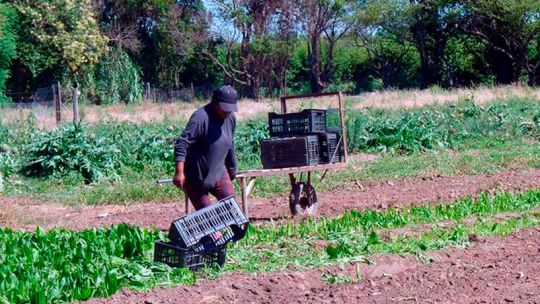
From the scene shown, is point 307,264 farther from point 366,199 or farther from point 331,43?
point 331,43

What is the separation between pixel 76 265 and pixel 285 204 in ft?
22.7

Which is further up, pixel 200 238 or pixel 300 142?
pixel 300 142

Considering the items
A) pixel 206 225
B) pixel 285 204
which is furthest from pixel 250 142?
pixel 206 225

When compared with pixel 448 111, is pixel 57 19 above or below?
above

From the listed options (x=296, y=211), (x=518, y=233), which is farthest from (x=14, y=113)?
(x=518, y=233)

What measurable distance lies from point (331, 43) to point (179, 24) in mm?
8904

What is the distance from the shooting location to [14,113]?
23.9m

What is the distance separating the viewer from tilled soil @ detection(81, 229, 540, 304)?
267 inches

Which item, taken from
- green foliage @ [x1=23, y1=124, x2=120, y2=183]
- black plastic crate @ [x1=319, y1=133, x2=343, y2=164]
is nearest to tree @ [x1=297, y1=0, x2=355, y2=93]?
green foliage @ [x1=23, y1=124, x2=120, y2=183]

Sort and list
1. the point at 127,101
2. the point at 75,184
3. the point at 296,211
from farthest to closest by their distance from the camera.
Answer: the point at 127,101
the point at 75,184
the point at 296,211

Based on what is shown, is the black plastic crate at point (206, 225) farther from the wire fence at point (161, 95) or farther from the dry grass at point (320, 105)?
the wire fence at point (161, 95)

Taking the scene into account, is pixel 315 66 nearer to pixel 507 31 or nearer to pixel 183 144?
pixel 507 31

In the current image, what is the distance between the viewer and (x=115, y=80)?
151ft

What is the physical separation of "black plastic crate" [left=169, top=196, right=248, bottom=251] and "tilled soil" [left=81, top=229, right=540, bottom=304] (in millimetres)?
421
